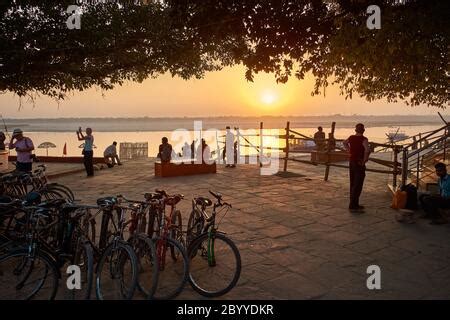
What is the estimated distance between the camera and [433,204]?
24.9ft

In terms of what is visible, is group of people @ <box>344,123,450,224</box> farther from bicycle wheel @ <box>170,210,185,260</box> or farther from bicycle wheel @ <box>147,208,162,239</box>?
bicycle wheel @ <box>147,208,162,239</box>

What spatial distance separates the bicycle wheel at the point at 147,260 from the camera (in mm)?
4152

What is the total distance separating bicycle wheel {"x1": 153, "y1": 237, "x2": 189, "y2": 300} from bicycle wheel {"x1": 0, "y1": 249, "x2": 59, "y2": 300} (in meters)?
1.17

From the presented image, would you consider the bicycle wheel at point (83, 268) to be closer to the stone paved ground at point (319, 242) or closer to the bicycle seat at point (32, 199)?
the bicycle seat at point (32, 199)

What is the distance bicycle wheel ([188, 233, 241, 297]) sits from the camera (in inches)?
178

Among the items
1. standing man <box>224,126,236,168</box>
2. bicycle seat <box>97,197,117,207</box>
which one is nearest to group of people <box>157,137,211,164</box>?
standing man <box>224,126,236,168</box>

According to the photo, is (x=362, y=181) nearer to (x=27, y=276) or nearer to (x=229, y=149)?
(x=27, y=276)

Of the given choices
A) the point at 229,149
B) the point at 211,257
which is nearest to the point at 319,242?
the point at 211,257

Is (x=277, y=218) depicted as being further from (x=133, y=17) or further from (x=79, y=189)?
(x=79, y=189)

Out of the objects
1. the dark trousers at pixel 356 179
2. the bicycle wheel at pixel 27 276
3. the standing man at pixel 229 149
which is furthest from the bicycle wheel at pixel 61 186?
the standing man at pixel 229 149

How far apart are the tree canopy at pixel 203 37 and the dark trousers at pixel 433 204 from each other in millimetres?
2687

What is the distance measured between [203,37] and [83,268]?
4998 mm
